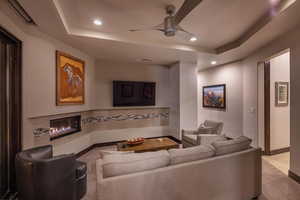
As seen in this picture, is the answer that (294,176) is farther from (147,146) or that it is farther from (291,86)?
(147,146)

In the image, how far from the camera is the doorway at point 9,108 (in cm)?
202

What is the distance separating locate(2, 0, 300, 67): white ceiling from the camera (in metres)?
2.04

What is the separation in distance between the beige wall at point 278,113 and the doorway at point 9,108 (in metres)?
5.22

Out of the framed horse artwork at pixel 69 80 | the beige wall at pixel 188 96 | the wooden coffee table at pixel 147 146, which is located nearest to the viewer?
the wooden coffee table at pixel 147 146

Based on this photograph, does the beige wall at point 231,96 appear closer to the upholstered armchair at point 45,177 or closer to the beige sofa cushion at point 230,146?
the beige sofa cushion at point 230,146

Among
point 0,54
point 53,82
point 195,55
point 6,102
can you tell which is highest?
point 195,55

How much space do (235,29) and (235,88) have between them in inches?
89.2

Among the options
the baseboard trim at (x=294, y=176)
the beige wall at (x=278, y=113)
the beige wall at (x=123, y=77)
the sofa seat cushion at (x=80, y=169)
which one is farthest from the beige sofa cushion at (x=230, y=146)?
the beige wall at (x=123, y=77)

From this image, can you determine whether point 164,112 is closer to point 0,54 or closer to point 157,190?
point 157,190

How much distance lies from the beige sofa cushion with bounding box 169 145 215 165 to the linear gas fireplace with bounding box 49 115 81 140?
2728 millimetres

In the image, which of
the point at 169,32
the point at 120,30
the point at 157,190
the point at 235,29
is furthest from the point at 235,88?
the point at 157,190

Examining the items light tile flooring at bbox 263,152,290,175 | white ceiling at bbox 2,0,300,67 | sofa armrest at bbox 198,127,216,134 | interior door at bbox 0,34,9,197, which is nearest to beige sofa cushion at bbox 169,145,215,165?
sofa armrest at bbox 198,127,216,134

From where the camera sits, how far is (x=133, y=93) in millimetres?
4762

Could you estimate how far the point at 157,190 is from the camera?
56.1 inches
